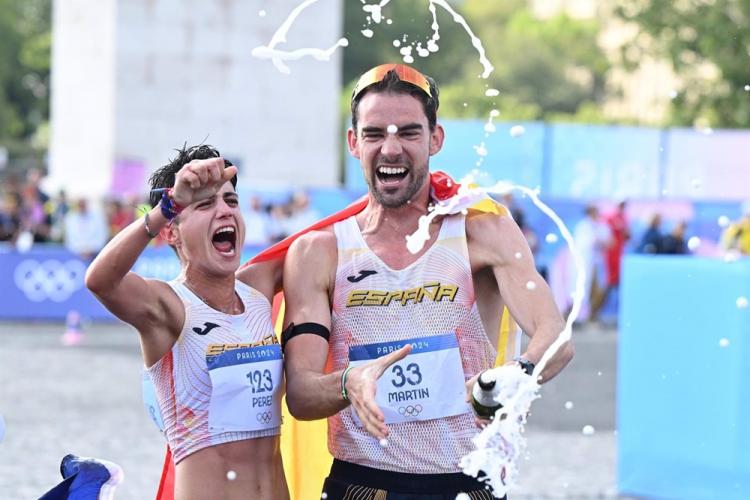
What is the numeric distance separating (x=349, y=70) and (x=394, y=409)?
74314 millimetres

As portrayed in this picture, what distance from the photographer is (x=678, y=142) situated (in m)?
25.3

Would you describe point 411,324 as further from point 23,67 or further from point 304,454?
point 23,67

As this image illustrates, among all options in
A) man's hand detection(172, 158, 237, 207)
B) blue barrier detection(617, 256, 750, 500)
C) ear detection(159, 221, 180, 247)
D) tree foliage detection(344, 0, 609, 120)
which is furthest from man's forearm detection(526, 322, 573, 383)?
tree foliage detection(344, 0, 609, 120)

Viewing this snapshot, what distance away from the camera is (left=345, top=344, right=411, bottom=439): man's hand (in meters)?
3.98

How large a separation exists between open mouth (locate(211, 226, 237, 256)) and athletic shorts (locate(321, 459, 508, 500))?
0.76 m

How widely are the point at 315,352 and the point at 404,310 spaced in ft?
1.02

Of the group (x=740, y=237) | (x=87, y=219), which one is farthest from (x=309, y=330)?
(x=87, y=219)

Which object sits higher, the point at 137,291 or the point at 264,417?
the point at 137,291

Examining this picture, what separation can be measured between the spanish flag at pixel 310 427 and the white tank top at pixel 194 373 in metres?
0.32

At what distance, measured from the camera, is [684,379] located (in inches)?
341

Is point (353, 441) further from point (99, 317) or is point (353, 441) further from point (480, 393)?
point (99, 317)

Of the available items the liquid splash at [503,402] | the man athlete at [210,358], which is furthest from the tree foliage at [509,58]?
the man athlete at [210,358]

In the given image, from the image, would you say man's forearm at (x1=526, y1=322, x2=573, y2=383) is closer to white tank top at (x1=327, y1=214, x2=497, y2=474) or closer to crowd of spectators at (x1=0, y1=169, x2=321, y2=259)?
white tank top at (x1=327, y1=214, x2=497, y2=474)

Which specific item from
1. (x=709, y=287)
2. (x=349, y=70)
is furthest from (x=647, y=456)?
(x=349, y=70)
